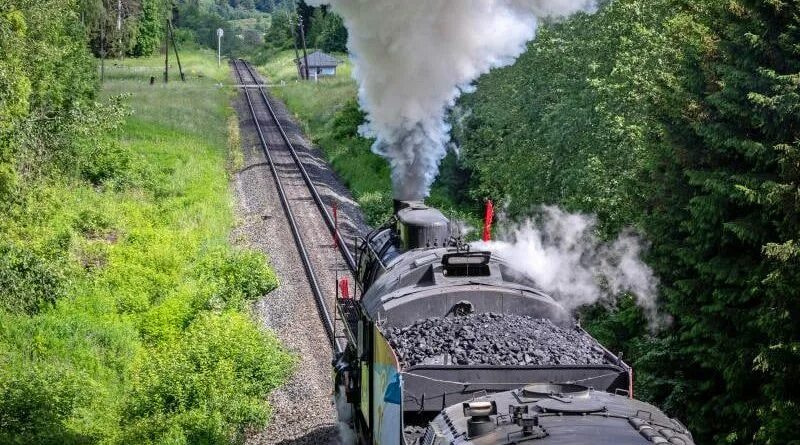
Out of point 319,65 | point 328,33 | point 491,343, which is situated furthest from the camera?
point 328,33

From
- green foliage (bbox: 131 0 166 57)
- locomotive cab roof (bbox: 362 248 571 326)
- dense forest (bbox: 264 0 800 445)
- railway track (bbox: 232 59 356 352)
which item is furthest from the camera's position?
green foliage (bbox: 131 0 166 57)

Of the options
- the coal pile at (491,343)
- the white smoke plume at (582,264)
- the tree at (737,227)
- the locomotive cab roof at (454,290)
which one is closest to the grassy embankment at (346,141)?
the white smoke plume at (582,264)

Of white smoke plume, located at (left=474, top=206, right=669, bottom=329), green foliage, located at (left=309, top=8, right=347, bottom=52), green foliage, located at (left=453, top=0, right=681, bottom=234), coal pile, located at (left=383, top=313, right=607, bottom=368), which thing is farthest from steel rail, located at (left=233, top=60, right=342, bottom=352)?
green foliage, located at (left=309, top=8, right=347, bottom=52)

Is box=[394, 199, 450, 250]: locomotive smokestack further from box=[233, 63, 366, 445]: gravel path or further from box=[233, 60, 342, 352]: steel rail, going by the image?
box=[233, 60, 342, 352]: steel rail

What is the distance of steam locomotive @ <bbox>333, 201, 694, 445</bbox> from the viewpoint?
8023mm

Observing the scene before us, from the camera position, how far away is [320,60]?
74812mm

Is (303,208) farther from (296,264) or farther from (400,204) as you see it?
(400,204)

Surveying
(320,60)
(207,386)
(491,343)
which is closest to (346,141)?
(207,386)

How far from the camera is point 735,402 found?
12.1 m

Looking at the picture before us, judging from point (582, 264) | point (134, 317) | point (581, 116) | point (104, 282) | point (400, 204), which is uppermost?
point (581, 116)

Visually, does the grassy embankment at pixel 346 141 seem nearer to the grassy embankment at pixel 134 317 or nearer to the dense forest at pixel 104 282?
the grassy embankment at pixel 134 317

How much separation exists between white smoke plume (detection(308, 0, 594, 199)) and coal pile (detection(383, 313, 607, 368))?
26.8ft

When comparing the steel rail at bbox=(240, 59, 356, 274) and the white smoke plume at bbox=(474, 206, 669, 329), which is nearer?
the white smoke plume at bbox=(474, 206, 669, 329)

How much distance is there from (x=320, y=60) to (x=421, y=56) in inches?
2288
